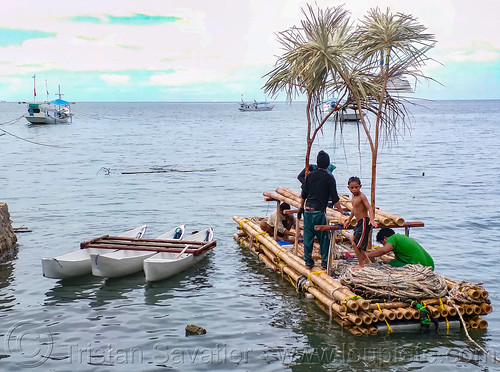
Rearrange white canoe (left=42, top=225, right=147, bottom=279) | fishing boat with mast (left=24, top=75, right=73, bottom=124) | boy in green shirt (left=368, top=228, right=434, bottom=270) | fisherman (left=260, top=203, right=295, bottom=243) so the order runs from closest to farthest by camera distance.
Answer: boy in green shirt (left=368, top=228, right=434, bottom=270) < white canoe (left=42, top=225, right=147, bottom=279) < fisherman (left=260, top=203, right=295, bottom=243) < fishing boat with mast (left=24, top=75, right=73, bottom=124)

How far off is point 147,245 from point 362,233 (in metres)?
6.51

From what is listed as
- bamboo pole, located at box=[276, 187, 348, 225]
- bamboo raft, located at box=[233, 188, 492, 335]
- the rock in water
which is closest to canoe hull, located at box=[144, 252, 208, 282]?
bamboo pole, located at box=[276, 187, 348, 225]

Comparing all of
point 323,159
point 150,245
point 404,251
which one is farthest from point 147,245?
point 404,251

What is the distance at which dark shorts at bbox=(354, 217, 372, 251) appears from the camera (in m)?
11.7

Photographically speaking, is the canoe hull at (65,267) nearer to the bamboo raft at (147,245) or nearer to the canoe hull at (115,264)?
the canoe hull at (115,264)

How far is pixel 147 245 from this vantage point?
15.8 m

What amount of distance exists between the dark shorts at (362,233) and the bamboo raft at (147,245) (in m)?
4.87

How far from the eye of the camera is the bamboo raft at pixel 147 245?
50.2 feet

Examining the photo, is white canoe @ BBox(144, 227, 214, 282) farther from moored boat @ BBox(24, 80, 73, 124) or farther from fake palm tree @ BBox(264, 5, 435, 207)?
moored boat @ BBox(24, 80, 73, 124)

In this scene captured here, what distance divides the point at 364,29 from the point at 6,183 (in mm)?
26445

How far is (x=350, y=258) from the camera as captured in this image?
1360cm

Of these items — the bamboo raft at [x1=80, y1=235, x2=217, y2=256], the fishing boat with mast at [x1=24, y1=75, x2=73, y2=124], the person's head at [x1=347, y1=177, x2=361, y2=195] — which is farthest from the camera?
the fishing boat with mast at [x1=24, y1=75, x2=73, y2=124]

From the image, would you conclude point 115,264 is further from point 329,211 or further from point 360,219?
point 360,219

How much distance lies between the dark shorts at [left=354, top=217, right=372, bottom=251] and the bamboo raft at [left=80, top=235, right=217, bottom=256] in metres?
4.87
